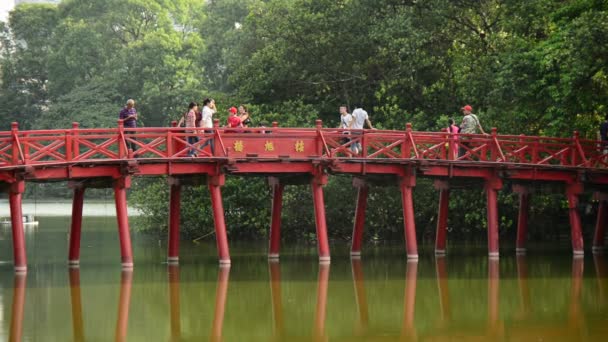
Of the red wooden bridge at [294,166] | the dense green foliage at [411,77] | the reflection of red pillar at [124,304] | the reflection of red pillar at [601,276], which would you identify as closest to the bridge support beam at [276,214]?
the red wooden bridge at [294,166]

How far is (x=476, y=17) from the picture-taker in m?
50.9

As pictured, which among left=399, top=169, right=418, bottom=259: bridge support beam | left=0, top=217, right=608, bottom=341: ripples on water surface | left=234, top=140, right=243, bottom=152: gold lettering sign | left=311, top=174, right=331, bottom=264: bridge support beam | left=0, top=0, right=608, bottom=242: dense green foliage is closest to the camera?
left=0, top=217, right=608, bottom=341: ripples on water surface

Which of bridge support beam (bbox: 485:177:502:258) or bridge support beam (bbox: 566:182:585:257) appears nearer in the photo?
bridge support beam (bbox: 485:177:502:258)

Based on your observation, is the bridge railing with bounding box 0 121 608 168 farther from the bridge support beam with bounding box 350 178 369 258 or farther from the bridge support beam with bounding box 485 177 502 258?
→ the bridge support beam with bounding box 350 178 369 258

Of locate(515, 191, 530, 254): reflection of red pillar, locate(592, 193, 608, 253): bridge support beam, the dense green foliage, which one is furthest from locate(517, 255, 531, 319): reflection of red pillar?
the dense green foliage

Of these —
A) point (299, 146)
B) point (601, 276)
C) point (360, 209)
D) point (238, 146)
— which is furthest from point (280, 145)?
point (601, 276)

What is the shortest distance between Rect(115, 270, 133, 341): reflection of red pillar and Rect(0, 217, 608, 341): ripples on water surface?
0.19ft

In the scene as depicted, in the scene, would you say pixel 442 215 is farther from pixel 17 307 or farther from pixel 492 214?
pixel 17 307

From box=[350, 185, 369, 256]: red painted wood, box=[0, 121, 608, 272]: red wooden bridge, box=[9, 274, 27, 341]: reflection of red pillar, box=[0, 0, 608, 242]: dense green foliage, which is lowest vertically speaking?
box=[9, 274, 27, 341]: reflection of red pillar

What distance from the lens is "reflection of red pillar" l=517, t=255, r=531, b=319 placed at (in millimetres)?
27734

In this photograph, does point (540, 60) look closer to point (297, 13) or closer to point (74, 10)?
point (297, 13)

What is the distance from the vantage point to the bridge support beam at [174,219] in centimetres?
3906

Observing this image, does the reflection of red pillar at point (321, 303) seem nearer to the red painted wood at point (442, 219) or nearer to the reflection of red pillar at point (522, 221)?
the red painted wood at point (442, 219)

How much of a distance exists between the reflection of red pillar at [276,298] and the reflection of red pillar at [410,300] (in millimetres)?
2285
